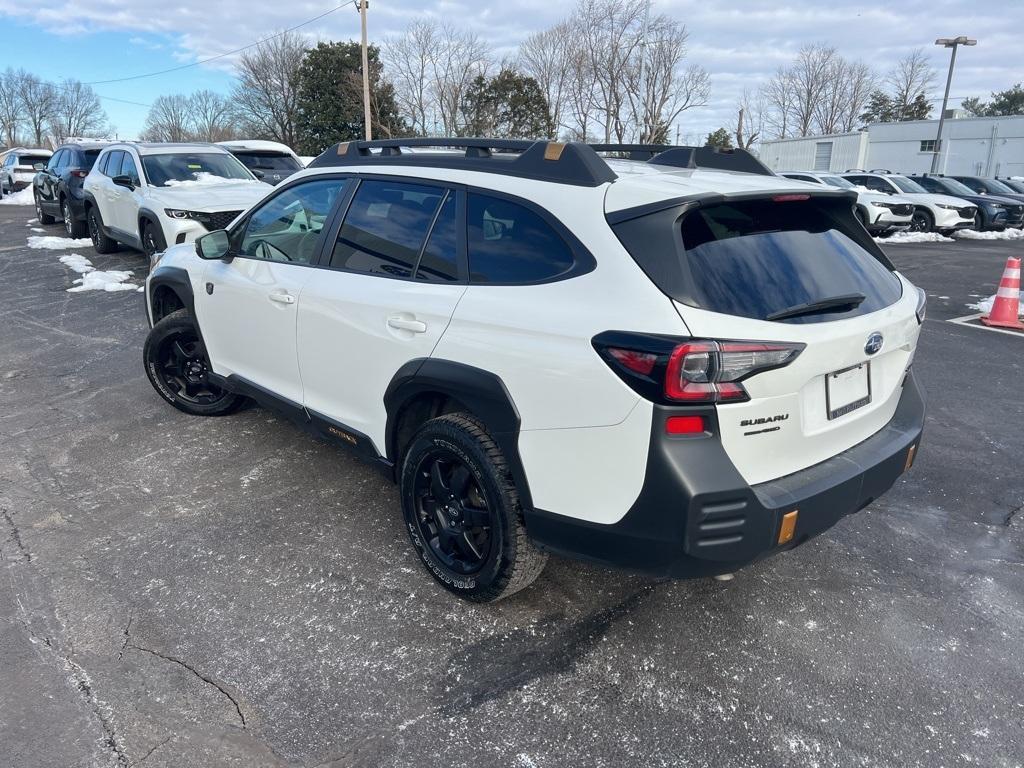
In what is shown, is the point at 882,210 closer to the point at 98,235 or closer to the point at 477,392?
the point at 98,235

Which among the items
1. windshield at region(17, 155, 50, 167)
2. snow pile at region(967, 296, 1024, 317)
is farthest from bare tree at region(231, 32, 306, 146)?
snow pile at region(967, 296, 1024, 317)

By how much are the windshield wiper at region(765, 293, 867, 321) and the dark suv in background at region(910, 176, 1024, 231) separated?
21528mm

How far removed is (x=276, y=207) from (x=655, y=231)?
259 cm

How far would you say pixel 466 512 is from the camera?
9.54 feet

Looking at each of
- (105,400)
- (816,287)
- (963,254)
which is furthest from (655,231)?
(963,254)

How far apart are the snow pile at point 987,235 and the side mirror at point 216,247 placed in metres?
20.8

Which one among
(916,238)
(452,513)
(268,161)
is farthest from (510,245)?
(916,238)

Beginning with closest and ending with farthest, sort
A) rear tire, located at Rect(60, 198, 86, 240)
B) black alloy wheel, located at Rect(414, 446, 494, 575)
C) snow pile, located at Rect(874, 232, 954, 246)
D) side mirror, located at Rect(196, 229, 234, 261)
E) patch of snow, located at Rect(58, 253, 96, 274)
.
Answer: black alloy wheel, located at Rect(414, 446, 494, 575) → side mirror, located at Rect(196, 229, 234, 261) → patch of snow, located at Rect(58, 253, 96, 274) → rear tire, located at Rect(60, 198, 86, 240) → snow pile, located at Rect(874, 232, 954, 246)

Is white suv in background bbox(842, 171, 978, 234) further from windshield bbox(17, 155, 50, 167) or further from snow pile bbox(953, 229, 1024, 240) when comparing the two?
windshield bbox(17, 155, 50, 167)

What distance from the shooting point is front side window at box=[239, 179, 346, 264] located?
376 centimetres

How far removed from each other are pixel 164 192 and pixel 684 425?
30.3ft

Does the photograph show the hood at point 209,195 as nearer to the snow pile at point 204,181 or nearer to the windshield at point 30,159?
the snow pile at point 204,181

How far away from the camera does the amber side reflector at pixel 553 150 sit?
2717 mm

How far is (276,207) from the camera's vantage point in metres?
4.16
